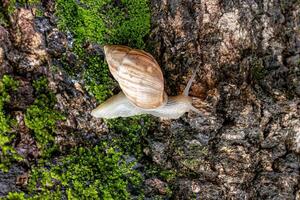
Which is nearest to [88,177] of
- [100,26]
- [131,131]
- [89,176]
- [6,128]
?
[89,176]

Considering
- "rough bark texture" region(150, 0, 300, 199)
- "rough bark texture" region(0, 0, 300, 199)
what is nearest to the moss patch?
"rough bark texture" region(0, 0, 300, 199)

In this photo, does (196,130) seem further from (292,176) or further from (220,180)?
(292,176)

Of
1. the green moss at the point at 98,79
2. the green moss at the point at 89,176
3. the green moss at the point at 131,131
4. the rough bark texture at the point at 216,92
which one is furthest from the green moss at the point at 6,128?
the green moss at the point at 131,131

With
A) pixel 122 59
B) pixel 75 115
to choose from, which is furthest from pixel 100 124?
pixel 122 59

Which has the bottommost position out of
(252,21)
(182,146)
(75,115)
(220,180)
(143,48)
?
(220,180)

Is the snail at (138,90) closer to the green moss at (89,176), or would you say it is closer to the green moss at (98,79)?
the green moss at (98,79)

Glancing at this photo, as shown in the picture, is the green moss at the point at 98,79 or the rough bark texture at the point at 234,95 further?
the green moss at the point at 98,79
